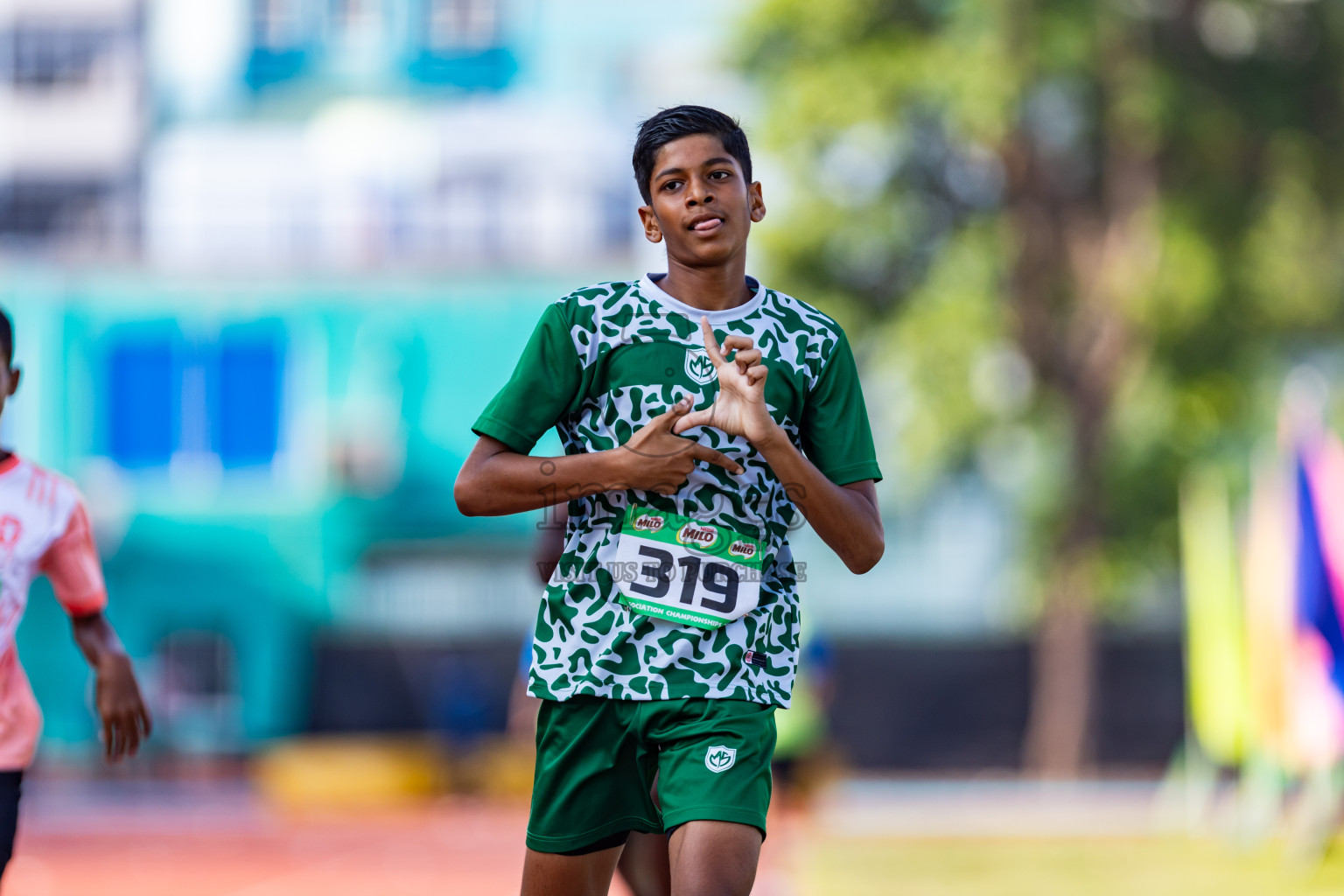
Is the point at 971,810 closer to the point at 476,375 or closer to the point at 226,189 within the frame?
the point at 476,375

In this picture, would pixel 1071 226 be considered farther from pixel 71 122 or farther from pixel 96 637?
pixel 96 637

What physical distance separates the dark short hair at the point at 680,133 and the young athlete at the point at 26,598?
135cm

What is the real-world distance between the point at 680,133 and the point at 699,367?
422mm

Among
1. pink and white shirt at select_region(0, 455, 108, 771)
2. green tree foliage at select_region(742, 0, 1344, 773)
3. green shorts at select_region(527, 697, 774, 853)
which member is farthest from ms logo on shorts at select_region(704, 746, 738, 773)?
green tree foliage at select_region(742, 0, 1344, 773)

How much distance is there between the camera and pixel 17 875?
1272 centimetres

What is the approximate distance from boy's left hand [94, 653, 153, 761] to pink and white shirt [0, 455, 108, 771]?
0.13m

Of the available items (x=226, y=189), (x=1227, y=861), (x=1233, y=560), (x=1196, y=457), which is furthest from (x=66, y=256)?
(x=1227, y=861)

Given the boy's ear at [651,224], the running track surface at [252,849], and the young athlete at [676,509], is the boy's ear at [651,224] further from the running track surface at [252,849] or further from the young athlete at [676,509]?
the running track surface at [252,849]

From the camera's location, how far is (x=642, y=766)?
3.27 m

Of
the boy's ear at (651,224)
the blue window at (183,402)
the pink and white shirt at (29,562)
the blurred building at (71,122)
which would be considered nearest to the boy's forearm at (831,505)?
the boy's ear at (651,224)

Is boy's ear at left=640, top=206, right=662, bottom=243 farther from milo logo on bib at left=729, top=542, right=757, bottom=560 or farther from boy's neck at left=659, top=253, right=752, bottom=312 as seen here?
milo logo on bib at left=729, top=542, right=757, bottom=560

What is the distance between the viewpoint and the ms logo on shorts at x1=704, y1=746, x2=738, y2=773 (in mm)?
3146

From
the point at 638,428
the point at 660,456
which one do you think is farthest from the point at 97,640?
the point at 660,456

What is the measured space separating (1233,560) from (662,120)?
12.8 m
